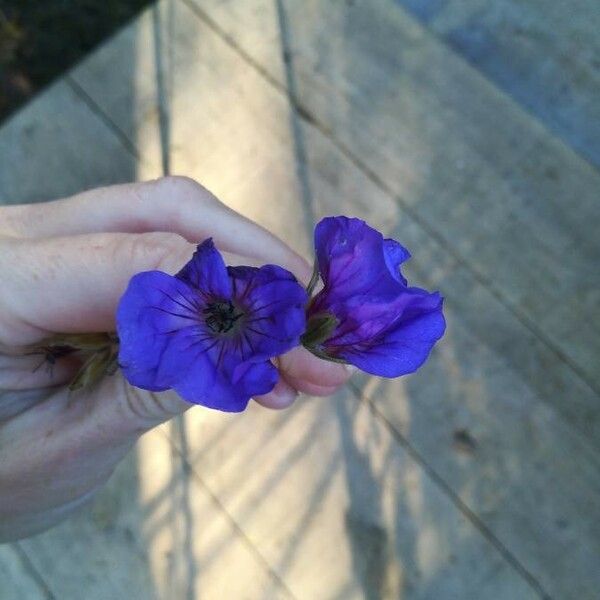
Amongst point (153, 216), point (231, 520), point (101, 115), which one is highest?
point (101, 115)

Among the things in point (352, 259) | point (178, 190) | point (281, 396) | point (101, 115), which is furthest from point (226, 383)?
point (101, 115)

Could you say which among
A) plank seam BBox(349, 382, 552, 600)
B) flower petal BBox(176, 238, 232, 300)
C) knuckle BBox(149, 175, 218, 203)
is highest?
knuckle BBox(149, 175, 218, 203)

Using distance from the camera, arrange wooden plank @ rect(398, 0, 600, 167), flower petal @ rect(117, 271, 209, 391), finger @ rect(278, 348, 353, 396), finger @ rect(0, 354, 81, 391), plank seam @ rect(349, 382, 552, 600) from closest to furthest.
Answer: flower petal @ rect(117, 271, 209, 391) → finger @ rect(278, 348, 353, 396) → finger @ rect(0, 354, 81, 391) → plank seam @ rect(349, 382, 552, 600) → wooden plank @ rect(398, 0, 600, 167)

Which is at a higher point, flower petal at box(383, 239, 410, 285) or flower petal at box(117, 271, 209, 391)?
flower petal at box(117, 271, 209, 391)

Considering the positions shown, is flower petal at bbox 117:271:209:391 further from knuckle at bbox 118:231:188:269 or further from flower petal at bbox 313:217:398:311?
knuckle at bbox 118:231:188:269

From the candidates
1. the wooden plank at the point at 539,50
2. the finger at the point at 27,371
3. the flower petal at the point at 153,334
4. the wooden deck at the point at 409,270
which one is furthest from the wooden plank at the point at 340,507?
the flower petal at the point at 153,334

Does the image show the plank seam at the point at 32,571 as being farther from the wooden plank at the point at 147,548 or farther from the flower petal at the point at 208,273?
the flower petal at the point at 208,273

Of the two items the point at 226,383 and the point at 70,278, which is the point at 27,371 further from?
the point at 226,383

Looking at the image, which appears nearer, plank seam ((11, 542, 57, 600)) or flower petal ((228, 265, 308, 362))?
flower petal ((228, 265, 308, 362))

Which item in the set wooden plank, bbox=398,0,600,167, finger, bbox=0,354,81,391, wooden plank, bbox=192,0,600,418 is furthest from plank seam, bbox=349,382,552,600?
wooden plank, bbox=398,0,600,167
